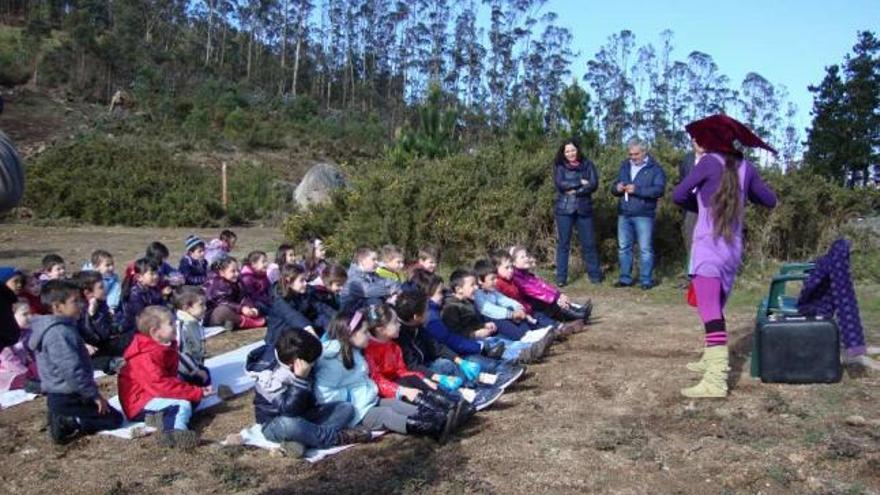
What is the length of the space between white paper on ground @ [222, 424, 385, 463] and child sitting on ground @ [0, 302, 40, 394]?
1.99 metres

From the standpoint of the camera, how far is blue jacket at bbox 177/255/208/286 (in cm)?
886

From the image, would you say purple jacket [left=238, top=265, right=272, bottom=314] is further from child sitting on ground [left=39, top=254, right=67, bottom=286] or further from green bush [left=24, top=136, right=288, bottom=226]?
green bush [left=24, top=136, right=288, bottom=226]

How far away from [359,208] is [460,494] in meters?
8.00

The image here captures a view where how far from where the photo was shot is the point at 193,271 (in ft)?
29.5

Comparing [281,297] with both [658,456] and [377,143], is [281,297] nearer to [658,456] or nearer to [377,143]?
[658,456]

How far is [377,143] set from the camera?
40.6m

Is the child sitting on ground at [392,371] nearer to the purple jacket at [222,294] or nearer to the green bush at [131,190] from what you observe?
the purple jacket at [222,294]

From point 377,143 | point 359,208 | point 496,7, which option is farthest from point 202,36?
point 359,208

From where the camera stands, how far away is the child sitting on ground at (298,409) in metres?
4.27

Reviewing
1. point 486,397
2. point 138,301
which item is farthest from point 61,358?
point 138,301

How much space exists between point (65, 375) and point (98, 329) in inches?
82.8

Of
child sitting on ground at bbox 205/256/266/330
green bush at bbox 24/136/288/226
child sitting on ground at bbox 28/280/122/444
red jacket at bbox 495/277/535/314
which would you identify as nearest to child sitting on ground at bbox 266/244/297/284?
child sitting on ground at bbox 205/256/266/330

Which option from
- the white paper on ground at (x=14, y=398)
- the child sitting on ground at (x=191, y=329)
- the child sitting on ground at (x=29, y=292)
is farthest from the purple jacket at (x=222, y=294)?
the white paper on ground at (x=14, y=398)

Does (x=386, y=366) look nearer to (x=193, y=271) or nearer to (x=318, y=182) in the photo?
(x=193, y=271)
